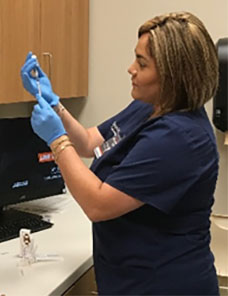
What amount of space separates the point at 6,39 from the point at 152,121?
844 mm

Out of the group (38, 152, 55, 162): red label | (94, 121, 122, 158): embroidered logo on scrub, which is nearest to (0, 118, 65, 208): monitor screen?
(38, 152, 55, 162): red label

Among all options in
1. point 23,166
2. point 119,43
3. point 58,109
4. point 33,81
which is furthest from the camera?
point 119,43

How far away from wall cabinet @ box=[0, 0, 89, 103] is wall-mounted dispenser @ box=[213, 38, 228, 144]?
696 mm

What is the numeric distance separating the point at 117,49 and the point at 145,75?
1371 mm

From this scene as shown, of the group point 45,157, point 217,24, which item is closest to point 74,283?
point 45,157

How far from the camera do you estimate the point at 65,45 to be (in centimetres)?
240

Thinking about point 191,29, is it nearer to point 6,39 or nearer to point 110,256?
point 110,256

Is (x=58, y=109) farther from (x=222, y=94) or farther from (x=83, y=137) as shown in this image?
(x=222, y=94)

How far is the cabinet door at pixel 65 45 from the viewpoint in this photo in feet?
7.32

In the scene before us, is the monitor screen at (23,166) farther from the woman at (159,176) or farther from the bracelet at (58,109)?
the woman at (159,176)

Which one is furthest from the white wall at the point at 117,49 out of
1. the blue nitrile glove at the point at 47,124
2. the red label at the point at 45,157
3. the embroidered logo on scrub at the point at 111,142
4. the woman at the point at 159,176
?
the woman at the point at 159,176

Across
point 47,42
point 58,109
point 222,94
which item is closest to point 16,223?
point 58,109

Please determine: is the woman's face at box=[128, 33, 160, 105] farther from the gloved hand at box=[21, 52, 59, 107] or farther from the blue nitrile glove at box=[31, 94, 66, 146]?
the gloved hand at box=[21, 52, 59, 107]

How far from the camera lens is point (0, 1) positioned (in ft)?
6.13
